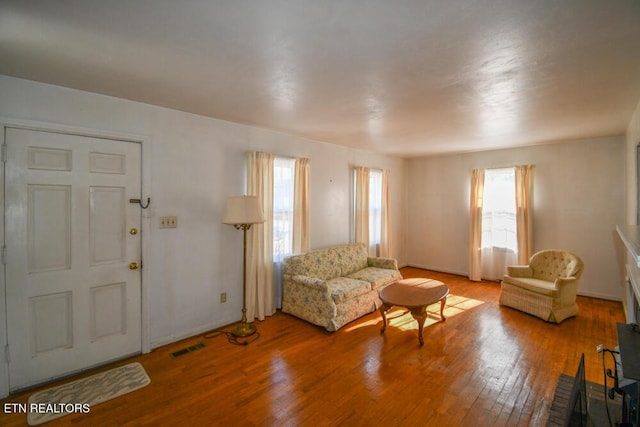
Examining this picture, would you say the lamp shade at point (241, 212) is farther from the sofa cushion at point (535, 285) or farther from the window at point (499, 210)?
the window at point (499, 210)

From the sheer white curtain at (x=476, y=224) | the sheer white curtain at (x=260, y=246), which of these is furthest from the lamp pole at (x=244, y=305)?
the sheer white curtain at (x=476, y=224)

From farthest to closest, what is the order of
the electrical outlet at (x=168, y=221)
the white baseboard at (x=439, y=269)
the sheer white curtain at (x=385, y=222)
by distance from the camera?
the white baseboard at (x=439, y=269) < the sheer white curtain at (x=385, y=222) < the electrical outlet at (x=168, y=221)

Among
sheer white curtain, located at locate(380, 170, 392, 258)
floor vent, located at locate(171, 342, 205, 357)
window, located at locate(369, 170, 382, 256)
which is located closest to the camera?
floor vent, located at locate(171, 342, 205, 357)

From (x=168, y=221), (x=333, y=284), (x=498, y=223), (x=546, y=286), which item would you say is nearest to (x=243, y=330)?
(x=333, y=284)

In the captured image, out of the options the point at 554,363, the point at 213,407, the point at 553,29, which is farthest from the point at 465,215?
the point at 213,407

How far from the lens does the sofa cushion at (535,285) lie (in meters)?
3.80

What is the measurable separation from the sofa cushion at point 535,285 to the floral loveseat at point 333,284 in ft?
5.29

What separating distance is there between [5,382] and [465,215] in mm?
6744

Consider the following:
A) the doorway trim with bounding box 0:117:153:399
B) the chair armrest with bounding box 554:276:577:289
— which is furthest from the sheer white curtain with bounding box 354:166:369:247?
the doorway trim with bounding box 0:117:153:399

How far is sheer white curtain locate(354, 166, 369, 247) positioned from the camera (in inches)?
214

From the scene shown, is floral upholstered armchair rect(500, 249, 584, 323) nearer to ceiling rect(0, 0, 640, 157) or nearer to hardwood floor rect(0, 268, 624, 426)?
hardwood floor rect(0, 268, 624, 426)

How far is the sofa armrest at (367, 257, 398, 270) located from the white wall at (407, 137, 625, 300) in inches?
82.8

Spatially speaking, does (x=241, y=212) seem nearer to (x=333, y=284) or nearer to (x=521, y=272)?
(x=333, y=284)

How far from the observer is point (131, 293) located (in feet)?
9.80
